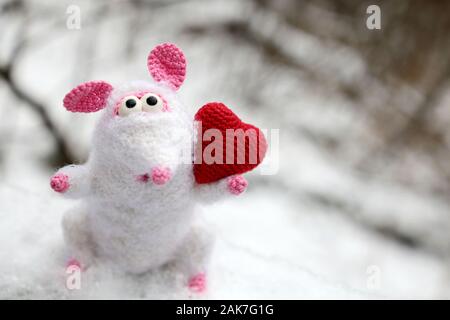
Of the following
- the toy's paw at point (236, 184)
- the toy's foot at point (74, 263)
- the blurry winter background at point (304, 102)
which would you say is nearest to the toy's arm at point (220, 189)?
the toy's paw at point (236, 184)

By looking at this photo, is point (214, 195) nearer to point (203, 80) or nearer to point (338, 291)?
point (338, 291)

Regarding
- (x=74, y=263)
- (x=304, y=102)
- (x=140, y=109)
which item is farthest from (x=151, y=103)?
(x=304, y=102)

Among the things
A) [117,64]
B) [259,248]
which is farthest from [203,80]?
[259,248]

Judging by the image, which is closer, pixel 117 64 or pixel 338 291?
pixel 338 291

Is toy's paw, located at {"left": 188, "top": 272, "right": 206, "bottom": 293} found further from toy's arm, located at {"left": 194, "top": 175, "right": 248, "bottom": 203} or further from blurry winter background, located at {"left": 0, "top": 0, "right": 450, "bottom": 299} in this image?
blurry winter background, located at {"left": 0, "top": 0, "right": 450, "bottom": 299}

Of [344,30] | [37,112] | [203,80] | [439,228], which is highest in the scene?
[344,30]

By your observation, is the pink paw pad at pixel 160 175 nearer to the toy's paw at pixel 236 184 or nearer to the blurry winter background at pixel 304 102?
the toy's paw at pixel 236 184
